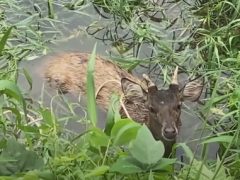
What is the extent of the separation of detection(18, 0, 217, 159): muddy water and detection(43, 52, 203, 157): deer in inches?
4.9

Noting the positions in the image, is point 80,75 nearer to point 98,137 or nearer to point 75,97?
point 75,97

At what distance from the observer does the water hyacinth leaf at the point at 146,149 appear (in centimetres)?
360

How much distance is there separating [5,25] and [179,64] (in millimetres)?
1730

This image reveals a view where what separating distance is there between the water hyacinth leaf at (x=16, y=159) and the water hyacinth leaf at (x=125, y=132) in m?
0.46

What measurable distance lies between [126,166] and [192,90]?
242 centimetres

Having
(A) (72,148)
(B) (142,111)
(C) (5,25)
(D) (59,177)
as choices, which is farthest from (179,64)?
(D) (59,177)

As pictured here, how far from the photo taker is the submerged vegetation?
447 cm

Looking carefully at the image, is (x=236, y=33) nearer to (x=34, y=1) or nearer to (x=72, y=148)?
(x=34, y=1)

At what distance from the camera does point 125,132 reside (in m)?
3.82

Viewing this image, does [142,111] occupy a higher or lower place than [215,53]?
lower

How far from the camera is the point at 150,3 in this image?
7836 millimetres

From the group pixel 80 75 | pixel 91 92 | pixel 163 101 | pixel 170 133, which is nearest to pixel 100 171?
pixel 91 92

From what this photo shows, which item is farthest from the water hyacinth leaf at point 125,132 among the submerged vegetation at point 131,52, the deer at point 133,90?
the deer at point 133,90

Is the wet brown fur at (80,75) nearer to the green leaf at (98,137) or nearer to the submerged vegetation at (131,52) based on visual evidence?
the submerged vegetation at (131,52)
